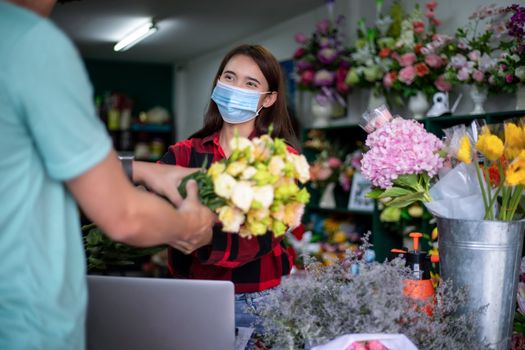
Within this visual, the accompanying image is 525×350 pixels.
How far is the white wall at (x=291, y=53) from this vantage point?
4105 mm

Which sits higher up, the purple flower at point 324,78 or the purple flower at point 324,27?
the purple flower at point 324,27

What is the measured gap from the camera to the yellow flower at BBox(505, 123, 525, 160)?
4.92 feet

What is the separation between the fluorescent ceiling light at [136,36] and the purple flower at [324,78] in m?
2.63

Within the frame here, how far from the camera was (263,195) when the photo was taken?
3.65 ft

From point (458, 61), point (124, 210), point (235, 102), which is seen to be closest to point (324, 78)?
point (458, 61)

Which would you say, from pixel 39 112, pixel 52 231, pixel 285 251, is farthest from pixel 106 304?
pixel 285 251

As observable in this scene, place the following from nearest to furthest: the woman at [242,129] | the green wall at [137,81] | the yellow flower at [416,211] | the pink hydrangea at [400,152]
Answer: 1. the pink hydrangea at [400,152]
2. the woman at [242,129]
3. the yellow flower at [416,211]
4. the green wall at [137,81]

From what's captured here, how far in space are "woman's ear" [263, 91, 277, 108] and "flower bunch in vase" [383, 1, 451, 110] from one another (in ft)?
6.05

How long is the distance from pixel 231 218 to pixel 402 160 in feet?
2.02

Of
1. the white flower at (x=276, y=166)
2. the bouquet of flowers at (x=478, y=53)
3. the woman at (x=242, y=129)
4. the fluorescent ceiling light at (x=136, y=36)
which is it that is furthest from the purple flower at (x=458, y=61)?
the fluorescent ceiling light at (x=136, y=36)

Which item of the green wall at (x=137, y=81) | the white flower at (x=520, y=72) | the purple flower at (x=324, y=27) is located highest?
the green wall at (x=137, y=81)

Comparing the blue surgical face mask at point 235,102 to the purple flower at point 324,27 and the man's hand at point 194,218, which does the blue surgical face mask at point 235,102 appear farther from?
the purple flower at point 324,27

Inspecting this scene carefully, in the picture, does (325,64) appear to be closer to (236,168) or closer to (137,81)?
(236,168)

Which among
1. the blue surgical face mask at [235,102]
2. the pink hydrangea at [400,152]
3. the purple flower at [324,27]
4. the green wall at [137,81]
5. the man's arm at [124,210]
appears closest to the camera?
the man's arm at [124,210]
